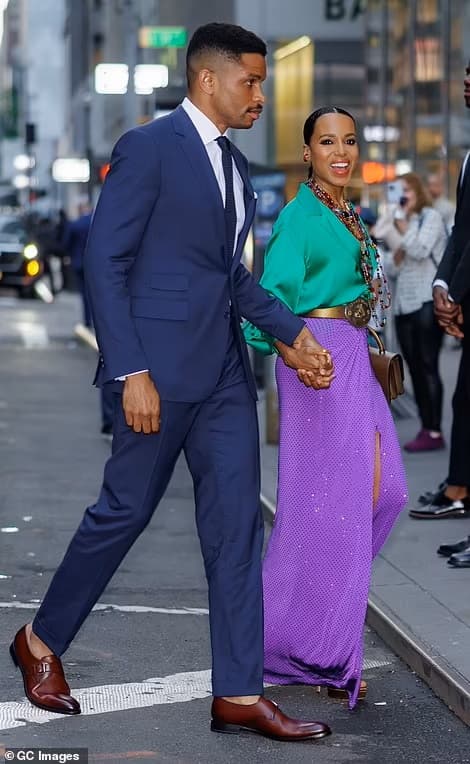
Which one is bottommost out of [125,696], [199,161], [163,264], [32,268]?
[32,268]

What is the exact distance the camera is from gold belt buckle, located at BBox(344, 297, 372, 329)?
5.50 meters

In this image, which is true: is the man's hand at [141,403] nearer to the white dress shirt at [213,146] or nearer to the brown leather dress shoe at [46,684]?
the white dress shirt at [213,146]

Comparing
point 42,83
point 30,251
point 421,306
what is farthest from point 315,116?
point 42,83

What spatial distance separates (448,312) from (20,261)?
28.2m

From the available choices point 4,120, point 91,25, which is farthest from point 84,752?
point 4,120

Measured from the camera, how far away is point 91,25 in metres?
69.8

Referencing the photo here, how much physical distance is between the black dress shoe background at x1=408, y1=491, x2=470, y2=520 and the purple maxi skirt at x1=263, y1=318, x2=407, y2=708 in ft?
10.2

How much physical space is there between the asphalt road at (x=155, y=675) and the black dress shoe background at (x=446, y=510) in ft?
3.71

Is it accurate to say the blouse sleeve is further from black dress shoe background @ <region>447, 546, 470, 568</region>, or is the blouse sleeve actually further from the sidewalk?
black dress shoe background @ <region>447, 546, 470, 568</region>

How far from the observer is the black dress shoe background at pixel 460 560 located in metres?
7.30

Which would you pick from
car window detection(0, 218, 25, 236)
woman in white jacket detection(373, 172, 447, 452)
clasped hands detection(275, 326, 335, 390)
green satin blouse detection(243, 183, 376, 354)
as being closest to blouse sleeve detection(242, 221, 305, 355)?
green satin blouse detection(243, 183, 376, 354)

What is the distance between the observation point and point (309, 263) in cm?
545

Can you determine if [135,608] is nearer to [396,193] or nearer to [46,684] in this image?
[46,684]

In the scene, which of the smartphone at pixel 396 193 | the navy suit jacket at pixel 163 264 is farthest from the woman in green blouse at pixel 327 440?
the smartphone at pixel 396 193
